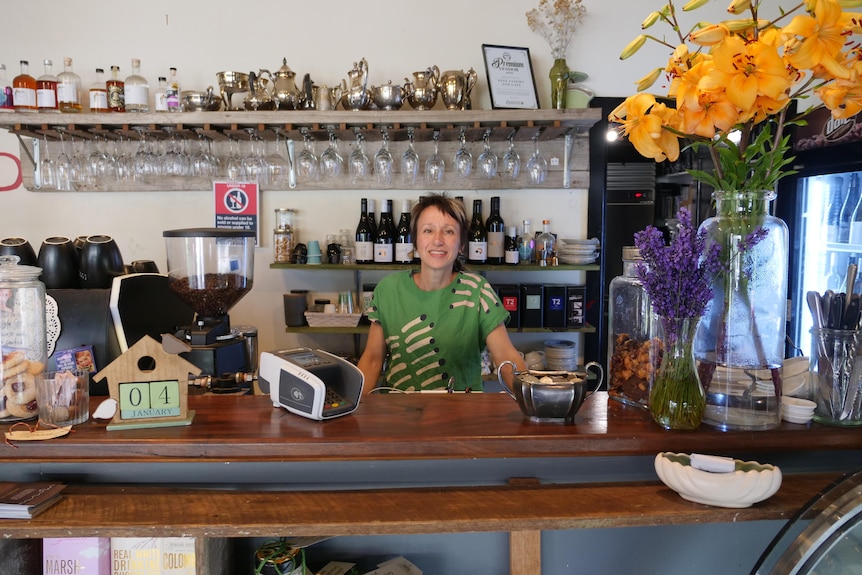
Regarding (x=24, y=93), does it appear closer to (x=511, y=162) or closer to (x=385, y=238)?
(x=385, y=238)

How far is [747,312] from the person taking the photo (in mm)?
1281

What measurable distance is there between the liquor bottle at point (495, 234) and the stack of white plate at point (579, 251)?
1.19 feet

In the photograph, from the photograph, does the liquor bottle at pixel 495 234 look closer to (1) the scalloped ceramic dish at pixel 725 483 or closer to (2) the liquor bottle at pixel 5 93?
(1) the scalloped ceramic dish at pixel 725 483

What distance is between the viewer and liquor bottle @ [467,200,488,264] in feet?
12.2

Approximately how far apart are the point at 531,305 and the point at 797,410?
7.78 ft

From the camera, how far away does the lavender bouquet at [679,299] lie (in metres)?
1.23

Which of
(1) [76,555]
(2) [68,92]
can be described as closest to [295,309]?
(2) [68,92]

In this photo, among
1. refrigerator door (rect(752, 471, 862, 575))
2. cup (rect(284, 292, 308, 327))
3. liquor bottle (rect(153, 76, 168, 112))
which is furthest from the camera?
cup (rect(284, 292, 308, 327))

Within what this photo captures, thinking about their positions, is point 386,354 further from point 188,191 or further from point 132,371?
point 188,191

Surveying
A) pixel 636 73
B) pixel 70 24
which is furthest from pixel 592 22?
pixel 70 24

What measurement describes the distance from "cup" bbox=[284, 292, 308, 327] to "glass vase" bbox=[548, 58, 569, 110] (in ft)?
5.87

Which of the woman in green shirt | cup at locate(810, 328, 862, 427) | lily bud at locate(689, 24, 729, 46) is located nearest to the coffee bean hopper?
the woman in green shirt

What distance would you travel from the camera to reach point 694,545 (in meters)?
1.42

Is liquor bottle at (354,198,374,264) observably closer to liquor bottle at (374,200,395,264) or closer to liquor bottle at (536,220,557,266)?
liquor bottle at (374,200,395,264)
